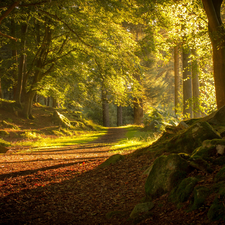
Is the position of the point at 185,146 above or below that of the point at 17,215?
above

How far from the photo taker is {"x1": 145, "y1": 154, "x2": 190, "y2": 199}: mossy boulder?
358cm

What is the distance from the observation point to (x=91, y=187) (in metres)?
5.15

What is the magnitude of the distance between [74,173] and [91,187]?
1.35 meters

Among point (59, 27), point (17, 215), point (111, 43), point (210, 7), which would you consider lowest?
point (17, 215)

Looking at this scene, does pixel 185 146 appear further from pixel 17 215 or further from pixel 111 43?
pixel 111 43

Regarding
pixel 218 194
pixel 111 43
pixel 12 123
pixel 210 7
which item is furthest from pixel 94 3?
pixel 12 123

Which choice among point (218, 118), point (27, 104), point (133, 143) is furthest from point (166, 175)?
point (27, 104)

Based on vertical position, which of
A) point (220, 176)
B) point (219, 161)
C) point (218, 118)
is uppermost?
point (218, 118)

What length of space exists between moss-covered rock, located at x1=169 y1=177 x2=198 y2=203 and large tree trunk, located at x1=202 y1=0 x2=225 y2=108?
14.4ft

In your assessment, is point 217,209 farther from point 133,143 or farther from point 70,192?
point 133,143

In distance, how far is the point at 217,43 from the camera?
21.5 feet

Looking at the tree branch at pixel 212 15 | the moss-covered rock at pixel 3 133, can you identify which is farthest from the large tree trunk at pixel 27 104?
the tree branch at pixel 212 15

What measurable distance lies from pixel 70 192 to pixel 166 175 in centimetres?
238

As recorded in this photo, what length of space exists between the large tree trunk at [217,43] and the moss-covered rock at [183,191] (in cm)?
437
